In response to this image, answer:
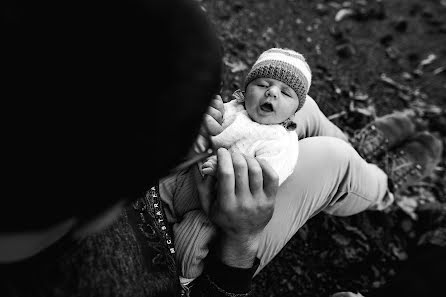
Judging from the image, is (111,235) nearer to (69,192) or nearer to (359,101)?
(69,192)

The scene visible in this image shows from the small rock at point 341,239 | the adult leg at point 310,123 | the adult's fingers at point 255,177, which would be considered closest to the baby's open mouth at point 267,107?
the adult leg at point 310,123

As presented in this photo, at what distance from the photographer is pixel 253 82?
1.55 m

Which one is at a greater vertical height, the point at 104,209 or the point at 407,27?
the point at 104,209

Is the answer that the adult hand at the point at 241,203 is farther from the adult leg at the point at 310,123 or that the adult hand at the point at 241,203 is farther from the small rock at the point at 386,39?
the small rock at the point at 386,39

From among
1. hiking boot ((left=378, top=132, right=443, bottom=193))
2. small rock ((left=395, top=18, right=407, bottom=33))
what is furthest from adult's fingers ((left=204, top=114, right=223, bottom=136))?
small rock ((left=395, top=18, right=407, bottom=33))

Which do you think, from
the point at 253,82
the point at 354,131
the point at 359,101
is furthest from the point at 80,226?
the point at 359,101

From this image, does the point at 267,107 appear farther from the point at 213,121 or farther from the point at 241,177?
the point at 241,177

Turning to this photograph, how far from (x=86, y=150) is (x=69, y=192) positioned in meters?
0.07

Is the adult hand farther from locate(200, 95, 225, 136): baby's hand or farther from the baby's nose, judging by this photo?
the baby's nose

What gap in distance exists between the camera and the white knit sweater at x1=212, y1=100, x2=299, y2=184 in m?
1.36

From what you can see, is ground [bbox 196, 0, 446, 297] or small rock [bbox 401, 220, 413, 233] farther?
small rock [bbox 401, 220, 413, 233]

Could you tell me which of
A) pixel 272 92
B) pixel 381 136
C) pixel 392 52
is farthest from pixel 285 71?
pixel 392 52

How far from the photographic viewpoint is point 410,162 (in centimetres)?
223

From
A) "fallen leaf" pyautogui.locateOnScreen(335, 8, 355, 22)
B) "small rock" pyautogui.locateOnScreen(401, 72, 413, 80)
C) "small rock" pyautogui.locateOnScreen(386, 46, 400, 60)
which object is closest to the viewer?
"small rock" pyautogui.locateOnScreen(401, 72, 413, 80)
